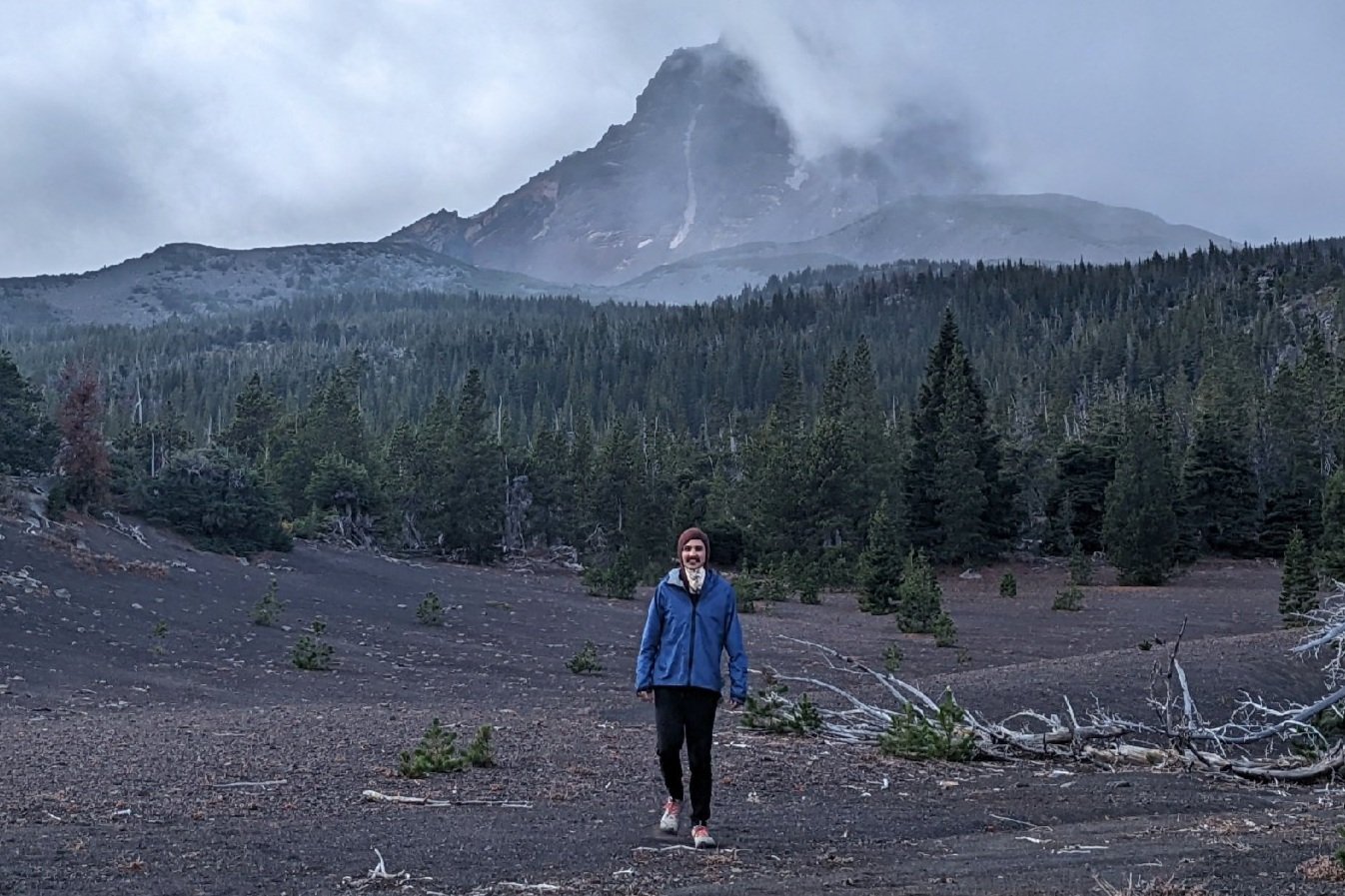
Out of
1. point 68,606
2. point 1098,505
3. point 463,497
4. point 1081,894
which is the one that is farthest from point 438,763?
point 1098,505

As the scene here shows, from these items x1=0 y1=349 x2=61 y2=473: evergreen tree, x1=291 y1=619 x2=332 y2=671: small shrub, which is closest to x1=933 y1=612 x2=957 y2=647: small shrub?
x1=291 y1=619 x2=332 y2=671: small shrub

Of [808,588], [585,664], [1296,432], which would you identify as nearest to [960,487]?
[808,588]

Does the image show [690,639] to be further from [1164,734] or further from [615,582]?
[615,582]

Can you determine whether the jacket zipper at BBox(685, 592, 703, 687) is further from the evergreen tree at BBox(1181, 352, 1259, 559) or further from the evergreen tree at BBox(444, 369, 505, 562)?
the evergreen tree at BBox(1181, 352, 1259, 559)

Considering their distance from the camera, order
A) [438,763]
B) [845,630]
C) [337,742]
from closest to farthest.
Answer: [438,763], [337,742], [845,630]

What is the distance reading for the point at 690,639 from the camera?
684 cm

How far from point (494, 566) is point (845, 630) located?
995 inches

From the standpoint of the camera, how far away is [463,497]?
5175cm

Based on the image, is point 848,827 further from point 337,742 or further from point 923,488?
point 923,488

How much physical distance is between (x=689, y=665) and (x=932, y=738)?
395 centimetres

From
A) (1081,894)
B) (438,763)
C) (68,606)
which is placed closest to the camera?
(1081,894)

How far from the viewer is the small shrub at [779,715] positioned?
38.0 feet

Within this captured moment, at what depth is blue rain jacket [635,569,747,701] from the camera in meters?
6.82

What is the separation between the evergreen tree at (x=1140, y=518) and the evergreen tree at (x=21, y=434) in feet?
111
